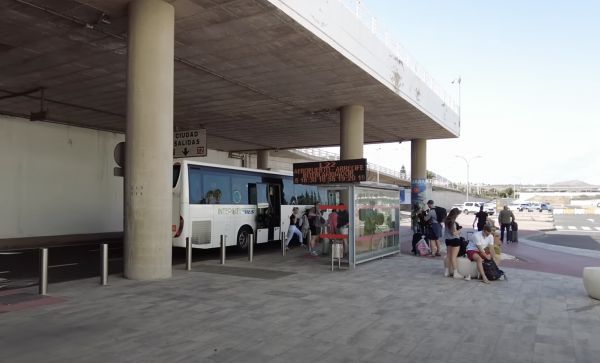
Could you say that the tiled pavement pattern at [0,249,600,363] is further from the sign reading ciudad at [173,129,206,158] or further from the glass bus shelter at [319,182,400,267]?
the sign reading ciudad at [173,129,206,158]

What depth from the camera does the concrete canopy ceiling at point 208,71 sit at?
10703 millimetres

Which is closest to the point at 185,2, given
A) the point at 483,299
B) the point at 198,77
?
the point at 198,77

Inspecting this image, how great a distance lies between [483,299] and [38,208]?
19334 millimetres

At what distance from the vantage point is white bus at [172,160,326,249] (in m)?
14.1

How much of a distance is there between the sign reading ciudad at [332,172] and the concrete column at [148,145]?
401 cm

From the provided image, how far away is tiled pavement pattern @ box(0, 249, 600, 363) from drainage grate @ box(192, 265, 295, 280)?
1.19 feet

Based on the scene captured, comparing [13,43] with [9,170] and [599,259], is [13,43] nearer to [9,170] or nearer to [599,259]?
[9,170]

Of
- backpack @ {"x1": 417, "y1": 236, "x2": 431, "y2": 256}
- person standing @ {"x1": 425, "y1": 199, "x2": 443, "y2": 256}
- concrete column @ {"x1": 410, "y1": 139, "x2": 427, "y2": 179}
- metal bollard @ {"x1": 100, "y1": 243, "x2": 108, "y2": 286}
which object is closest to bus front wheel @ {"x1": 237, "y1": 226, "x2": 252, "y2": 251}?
backpack @ {"x1": 417, "y1": 236, "x2": 431, "y2": 256}

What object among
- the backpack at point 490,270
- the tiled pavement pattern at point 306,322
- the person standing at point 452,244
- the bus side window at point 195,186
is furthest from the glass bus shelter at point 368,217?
the bus side window at point 195,186

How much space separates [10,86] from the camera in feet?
54.0

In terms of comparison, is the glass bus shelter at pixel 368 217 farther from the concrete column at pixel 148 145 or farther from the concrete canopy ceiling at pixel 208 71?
the concrete column at pixel 148 145

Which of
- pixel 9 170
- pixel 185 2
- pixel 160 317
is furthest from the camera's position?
pixel 9 170

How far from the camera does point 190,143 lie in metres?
15.2

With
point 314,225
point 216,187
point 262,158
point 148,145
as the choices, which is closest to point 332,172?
Answer: point 314,225
